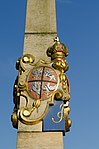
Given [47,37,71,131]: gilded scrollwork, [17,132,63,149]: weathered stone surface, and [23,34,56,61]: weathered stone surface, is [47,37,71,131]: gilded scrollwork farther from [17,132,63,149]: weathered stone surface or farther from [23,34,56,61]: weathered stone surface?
[17,132,63,149]: weathered stone surface

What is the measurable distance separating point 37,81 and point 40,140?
1179 millimetres

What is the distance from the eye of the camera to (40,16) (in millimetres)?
8172

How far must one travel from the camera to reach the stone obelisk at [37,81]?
22.1 feet

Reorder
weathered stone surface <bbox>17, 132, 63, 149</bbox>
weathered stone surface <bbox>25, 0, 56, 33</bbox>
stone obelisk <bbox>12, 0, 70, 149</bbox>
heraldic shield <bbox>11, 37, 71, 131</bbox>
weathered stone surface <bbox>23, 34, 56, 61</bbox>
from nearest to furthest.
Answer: weathered stone surface <bbox>17, 132, 63, 149</bbox>
stone obelisk <bbox>12, 0, 70, 149</bbox>
heraldic shield <bbox>11, 37, 71, 131</bbox>
weathered stone surface <bbox>23, 34, 56, 61</bbox>
weathered stone surface <bbox>25, 0, 56, 33</bbox>

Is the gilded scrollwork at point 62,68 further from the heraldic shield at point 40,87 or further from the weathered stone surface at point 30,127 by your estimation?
the weathered stone surface at point 30,127

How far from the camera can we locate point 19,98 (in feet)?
23.5

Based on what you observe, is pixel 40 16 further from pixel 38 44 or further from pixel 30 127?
pixel 30 127

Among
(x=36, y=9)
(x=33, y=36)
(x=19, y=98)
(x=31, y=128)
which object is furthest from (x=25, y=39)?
(x=31, y=128)

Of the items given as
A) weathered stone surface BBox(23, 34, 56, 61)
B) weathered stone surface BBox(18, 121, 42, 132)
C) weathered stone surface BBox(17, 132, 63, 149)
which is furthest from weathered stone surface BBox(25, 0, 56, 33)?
weathered stone surface BBox(17, 132, 63, 149)

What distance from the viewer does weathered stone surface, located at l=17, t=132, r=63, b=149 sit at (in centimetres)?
662

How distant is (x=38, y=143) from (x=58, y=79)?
1.34m

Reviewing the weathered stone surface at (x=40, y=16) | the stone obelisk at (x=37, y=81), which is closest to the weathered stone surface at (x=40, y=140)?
the stone obelisk at (x=37, y=81)

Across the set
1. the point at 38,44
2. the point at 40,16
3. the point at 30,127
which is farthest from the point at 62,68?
the point at 40,16

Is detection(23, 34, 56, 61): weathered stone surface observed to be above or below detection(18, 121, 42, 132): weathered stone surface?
above
